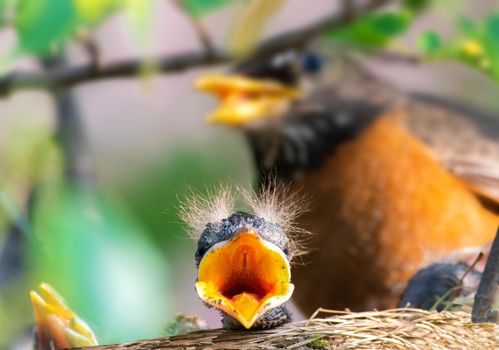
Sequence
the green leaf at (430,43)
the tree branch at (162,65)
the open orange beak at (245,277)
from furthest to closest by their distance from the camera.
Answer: the tree branch at (162,65) → the green leaf at (430,43) → the open orange beak at (245,277)

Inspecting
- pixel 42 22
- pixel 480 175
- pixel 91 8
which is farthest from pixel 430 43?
pixel 42 22

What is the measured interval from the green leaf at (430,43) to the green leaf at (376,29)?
77 mm

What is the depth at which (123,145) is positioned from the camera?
385 centimetres

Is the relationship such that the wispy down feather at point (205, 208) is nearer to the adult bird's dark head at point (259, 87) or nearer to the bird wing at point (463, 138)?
the adult bird's dark head at point (259, 87)

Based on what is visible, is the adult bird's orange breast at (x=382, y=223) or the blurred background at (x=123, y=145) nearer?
the blurred background at (x=123, y=145)

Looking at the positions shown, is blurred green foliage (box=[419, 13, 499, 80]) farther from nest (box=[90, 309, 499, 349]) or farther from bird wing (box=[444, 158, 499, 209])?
nest (box=[90, 309, 499, 349])

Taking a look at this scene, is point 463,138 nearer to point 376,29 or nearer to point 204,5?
point 376,29

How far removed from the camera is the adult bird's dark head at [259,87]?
3197 mm

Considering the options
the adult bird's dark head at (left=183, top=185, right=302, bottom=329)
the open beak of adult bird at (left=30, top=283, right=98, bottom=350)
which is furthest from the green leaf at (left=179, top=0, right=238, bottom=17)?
the open beak of adult bird at (left=30, top=283, right=98, bottom=350)

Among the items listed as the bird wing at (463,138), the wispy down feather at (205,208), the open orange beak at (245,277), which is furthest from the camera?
the bird wing at (463,138)

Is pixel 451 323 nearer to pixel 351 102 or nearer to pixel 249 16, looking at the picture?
pixel 249 16

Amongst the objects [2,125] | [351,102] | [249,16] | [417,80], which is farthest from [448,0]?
[417,80]

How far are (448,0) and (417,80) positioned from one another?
6.42 feet

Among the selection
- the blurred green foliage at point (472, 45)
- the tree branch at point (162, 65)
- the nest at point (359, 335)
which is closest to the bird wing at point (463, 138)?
the blurred green foliage at point (472, 45)
